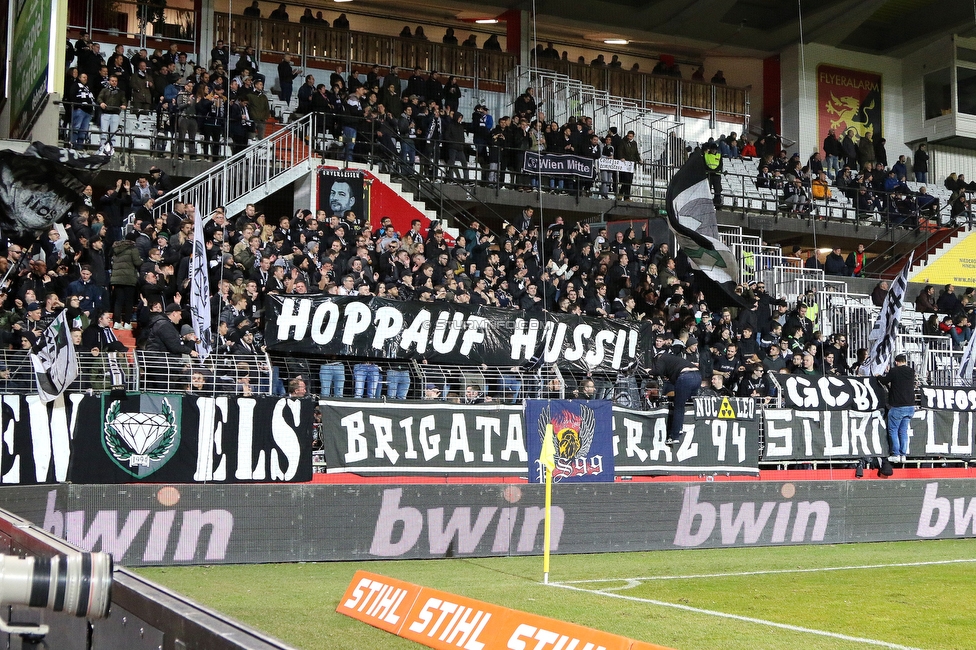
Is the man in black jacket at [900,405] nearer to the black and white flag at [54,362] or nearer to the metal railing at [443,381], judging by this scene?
the metal railing at [443,381]

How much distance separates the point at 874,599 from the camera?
35.8ft

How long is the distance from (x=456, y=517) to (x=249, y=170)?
41.2 feet

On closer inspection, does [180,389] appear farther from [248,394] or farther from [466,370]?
[466,370]

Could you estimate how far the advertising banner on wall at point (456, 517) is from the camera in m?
12.0

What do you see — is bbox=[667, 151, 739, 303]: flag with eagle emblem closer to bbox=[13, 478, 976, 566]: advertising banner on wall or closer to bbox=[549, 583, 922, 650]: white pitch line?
bbox=[13, 478, 976, 566]: advertising banner on wall

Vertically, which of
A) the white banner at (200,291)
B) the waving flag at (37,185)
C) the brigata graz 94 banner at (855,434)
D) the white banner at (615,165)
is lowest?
the brigata graz 94 banner at (855,434)

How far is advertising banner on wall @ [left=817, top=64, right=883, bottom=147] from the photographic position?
1602 inches

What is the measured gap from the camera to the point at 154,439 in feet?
43.0

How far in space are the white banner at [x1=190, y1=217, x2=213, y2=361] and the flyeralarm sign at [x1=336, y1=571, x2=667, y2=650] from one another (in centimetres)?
660

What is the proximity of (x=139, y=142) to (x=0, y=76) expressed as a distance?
3.52m

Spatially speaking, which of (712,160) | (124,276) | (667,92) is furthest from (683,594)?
(667,92)

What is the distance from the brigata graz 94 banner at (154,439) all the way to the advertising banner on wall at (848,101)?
102ft

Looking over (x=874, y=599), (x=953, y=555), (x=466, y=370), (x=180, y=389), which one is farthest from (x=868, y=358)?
(x=180, y=389)

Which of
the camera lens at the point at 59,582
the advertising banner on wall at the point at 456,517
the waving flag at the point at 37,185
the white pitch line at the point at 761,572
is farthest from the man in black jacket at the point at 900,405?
the camera lens at the point at 59,582
